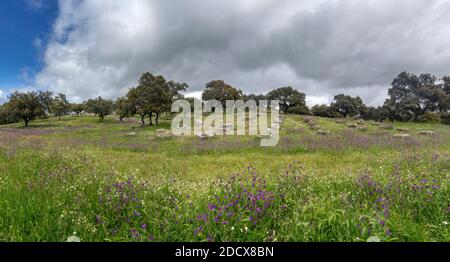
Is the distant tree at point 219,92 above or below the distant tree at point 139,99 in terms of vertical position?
above

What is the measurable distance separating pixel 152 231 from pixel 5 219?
278cm

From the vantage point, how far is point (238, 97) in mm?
76000

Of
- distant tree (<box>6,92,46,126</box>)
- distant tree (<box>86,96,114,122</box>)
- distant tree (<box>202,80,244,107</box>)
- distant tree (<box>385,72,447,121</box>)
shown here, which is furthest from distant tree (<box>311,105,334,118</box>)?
distant tree (<box>6,92,46,126</box>)

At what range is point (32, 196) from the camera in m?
4.75

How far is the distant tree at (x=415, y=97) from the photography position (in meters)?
47.7

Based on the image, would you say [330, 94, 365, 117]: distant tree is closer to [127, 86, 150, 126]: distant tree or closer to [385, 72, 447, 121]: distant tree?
[385, 72, 447, 121]: distant tree

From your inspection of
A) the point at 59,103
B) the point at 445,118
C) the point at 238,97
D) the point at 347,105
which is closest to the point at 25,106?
the point at 59,103

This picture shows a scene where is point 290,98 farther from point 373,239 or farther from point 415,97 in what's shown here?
point 373,239

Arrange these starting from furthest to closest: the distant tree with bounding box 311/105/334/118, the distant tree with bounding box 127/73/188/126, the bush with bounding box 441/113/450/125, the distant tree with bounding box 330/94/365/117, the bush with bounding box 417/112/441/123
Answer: the distant tree with bounding box 311/105/334/118
the distant tree with bounding box 330/94/365/117
the bush with bounding box 441/113/450/125
the bush with bounding box 417/112/441/123
the distant tree with bounding box 127/73/188/126

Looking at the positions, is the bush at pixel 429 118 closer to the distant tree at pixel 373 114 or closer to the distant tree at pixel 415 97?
the distant tree at pixel 415 97

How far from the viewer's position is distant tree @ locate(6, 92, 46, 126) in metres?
53.2

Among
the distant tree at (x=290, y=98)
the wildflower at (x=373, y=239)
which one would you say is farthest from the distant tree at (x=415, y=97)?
the wildflower at (x=373, y=239)

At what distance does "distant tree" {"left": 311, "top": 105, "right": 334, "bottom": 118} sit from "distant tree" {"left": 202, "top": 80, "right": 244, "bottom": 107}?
27043 millimetres
